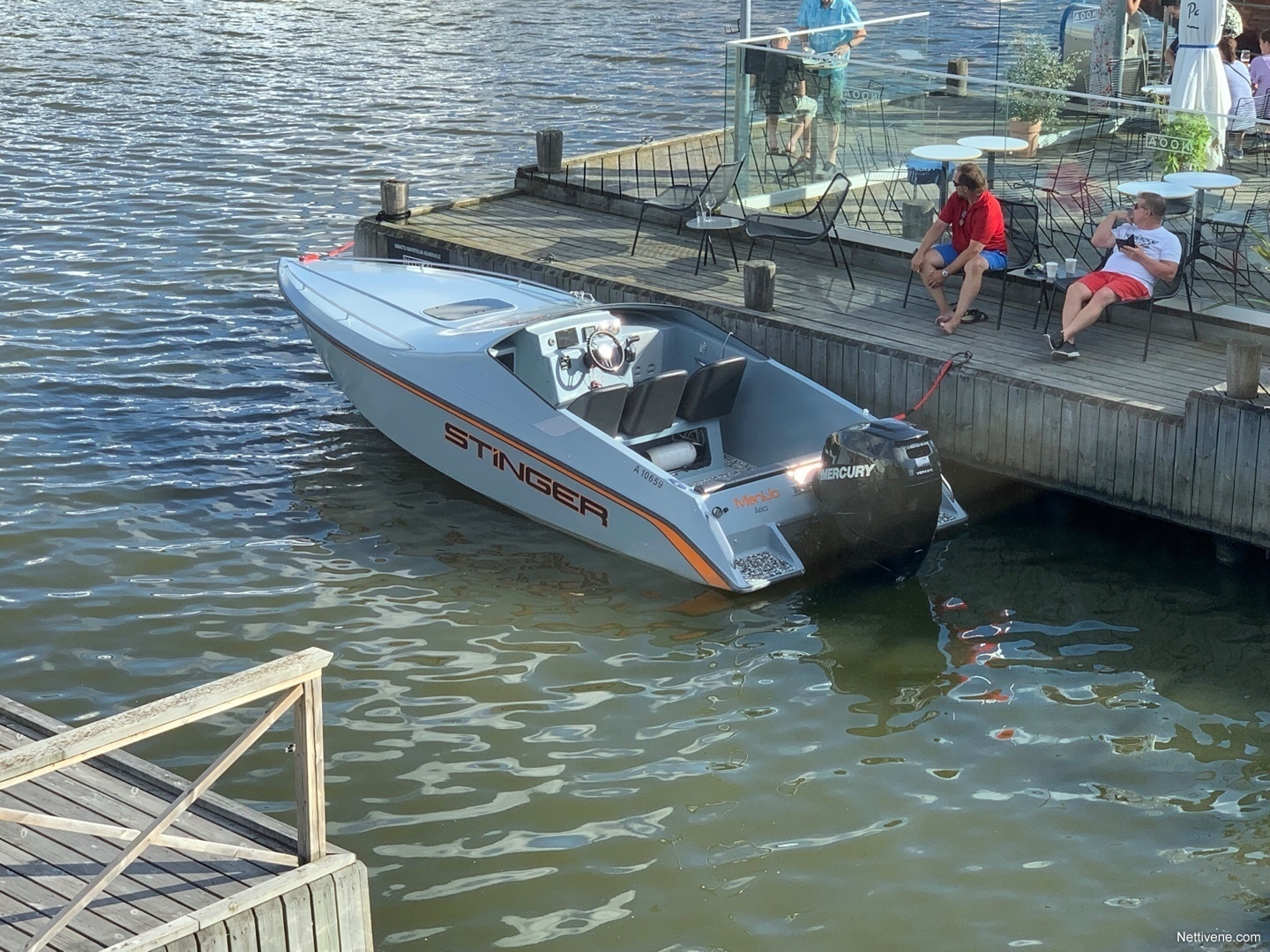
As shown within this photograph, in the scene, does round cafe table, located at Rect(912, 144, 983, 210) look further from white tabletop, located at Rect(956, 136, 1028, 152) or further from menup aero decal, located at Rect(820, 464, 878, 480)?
menup aero decal, located at Rect(820, 464, 878, 480)

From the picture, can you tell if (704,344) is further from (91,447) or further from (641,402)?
(91,447)

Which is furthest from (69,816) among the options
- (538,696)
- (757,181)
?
(757,181)

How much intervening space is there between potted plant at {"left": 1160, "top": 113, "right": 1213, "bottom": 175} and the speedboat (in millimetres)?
3215

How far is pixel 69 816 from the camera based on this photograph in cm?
588

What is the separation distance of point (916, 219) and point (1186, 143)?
2.31m

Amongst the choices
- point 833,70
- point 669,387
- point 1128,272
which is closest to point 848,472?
point 669,387

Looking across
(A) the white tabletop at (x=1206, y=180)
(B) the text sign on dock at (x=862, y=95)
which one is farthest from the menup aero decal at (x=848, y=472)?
(B) the text sign on dock at (x=862, y=95)

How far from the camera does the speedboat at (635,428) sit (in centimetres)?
934

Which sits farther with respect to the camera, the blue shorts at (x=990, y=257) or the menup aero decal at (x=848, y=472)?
the blue shorts at (x=990, y=257)

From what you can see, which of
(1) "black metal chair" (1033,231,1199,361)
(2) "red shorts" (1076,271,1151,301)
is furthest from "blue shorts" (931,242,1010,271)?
(2) "red shorts" (1076,271,1151,301)

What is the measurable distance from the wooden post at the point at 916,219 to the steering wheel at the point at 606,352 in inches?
136

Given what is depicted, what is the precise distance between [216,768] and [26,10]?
88.7 ft

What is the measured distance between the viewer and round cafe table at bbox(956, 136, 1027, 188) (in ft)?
39.9

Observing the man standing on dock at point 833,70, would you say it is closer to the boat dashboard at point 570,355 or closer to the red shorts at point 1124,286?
the red shorts at point 1124,286
